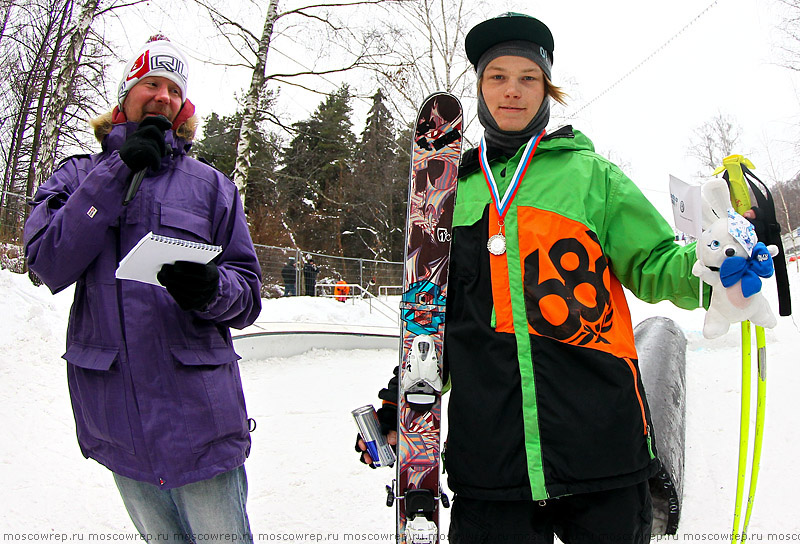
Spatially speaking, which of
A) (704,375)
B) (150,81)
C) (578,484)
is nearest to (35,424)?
(150,81)

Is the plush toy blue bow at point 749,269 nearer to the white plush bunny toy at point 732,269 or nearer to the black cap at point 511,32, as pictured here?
the white plush bunny toy at point 732,269

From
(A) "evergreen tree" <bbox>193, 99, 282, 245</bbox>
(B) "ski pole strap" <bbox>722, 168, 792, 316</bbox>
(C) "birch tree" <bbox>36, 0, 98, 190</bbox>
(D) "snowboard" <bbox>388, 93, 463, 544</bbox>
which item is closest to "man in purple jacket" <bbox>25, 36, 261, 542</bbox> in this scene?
(D) "snowboard" <bbox>388, 93, 463, 544</bbox>

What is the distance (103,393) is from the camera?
1.30 meters

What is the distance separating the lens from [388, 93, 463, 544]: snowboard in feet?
5.05

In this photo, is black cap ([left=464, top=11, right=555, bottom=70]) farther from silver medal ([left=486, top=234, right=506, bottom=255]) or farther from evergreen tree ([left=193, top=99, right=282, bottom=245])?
evergreen tree ([left=193, top=99, right=282, bottom=245])

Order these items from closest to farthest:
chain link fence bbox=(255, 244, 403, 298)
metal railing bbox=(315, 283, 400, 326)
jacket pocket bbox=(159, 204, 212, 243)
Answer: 1. jacket pocket bbox=(159, 204, 212, 243)
2. chain link fence bbox=(255, 244, 403, 298)
3. metal railing bbox=(315, 283, 400, 326)

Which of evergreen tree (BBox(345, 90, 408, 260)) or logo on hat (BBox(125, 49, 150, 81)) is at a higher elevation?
evergreen tree (BBox(345, 90, 408, 260))

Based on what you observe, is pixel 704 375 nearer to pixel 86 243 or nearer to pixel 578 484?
pixel 578 484

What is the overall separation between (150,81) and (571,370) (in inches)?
59.5

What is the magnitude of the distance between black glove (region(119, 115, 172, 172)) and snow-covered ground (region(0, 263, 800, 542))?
2138mm

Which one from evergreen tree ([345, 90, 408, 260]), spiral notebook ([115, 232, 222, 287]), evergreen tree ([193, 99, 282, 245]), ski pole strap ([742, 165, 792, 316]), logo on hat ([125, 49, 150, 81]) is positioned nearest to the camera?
spiral notebook ([115, 232, 222, 287])

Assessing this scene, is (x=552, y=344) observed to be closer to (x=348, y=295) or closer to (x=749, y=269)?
(x=749, y=269)

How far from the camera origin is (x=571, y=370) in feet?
4.27

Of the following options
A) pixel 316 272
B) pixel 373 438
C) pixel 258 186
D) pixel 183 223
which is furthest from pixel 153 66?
pixel 258 186
